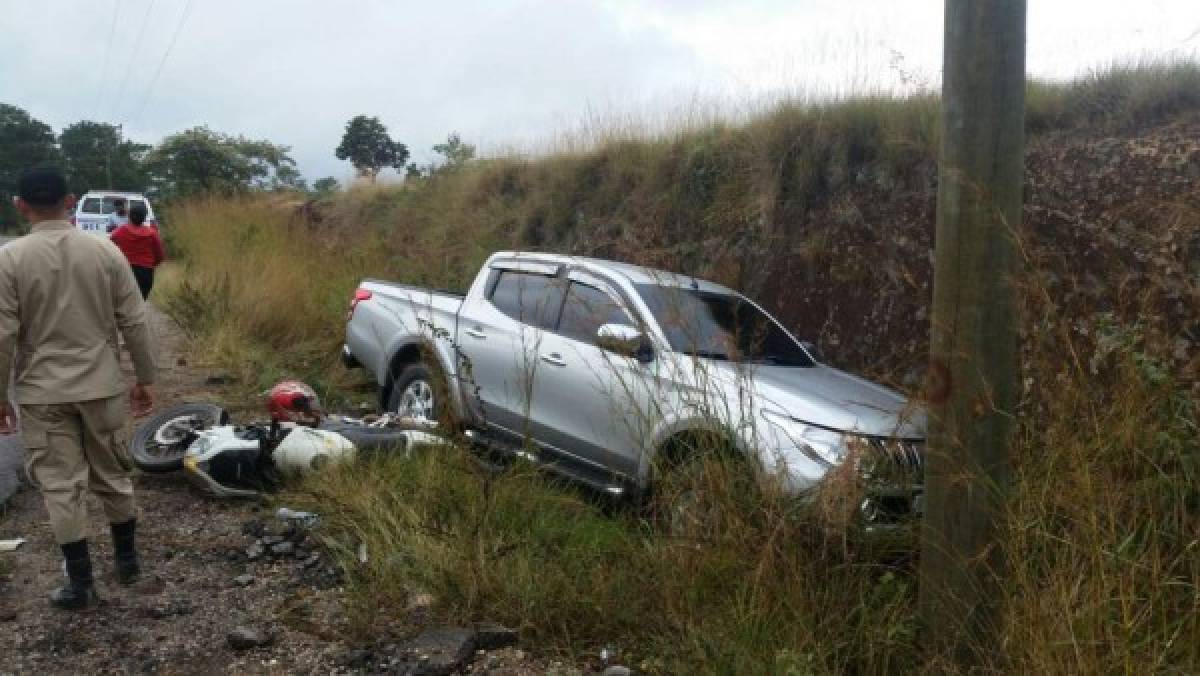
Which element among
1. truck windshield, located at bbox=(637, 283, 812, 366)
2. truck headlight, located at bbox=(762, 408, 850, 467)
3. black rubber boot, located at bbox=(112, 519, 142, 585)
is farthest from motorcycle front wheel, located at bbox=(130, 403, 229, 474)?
truck headlight, located at bbox=(762, 408, 850, 467)

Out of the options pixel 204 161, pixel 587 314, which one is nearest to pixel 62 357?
pixel 587 314

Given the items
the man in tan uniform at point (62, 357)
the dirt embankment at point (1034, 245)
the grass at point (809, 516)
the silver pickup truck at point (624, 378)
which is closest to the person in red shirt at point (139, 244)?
the grass at point (809, 516)

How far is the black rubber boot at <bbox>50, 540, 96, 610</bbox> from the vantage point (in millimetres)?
4461

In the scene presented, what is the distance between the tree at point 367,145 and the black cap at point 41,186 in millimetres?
33554

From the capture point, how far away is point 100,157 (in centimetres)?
6069

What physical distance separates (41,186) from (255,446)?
2.03 meters

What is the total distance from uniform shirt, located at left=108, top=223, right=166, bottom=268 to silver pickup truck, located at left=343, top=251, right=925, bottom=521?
414cm

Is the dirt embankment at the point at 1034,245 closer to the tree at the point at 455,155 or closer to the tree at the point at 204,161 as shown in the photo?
the tree at the point at 455,155

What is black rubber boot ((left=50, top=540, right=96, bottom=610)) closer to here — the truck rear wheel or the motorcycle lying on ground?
the motorcycle lying on ground

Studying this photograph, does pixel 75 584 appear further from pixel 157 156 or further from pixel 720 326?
pixel 157 156

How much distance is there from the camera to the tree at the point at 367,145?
3784 cm

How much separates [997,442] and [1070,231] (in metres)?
5.06

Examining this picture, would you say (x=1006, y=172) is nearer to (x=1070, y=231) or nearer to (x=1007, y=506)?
(x=1007, y=506)

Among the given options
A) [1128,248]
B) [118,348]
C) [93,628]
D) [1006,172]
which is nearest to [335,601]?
[93,628]
